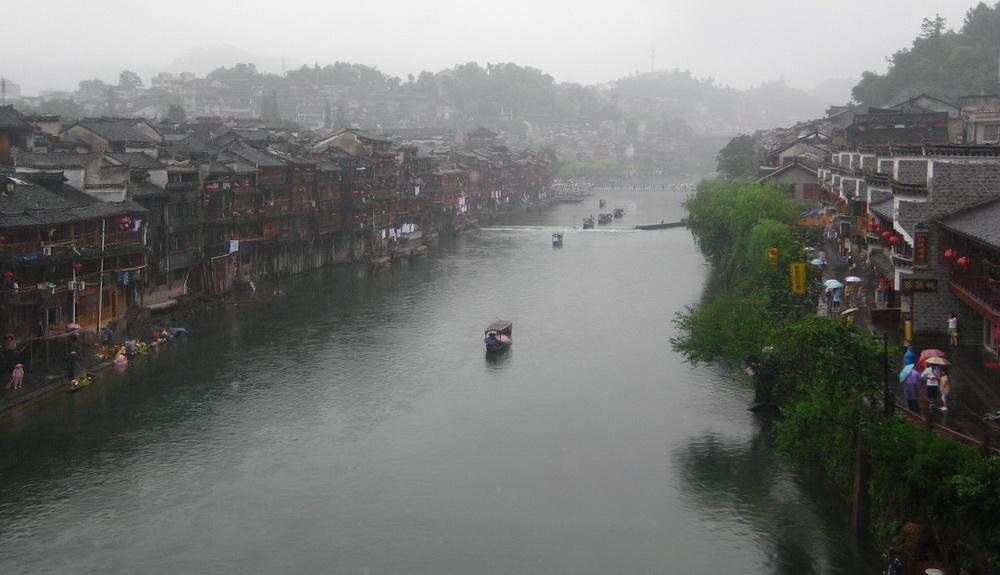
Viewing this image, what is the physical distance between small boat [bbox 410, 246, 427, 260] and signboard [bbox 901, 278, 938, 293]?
115ft

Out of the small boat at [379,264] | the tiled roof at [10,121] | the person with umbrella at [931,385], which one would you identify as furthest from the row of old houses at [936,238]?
the tiled roof at [10,121]

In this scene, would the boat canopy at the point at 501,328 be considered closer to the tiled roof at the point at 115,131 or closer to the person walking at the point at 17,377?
the person walking at the point at 17,377

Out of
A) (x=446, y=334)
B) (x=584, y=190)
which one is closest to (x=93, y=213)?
(x=446, y=334)

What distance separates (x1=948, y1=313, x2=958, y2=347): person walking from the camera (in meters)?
18.0

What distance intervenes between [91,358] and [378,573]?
46.8 ft

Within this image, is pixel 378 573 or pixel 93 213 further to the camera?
pixel 93 213

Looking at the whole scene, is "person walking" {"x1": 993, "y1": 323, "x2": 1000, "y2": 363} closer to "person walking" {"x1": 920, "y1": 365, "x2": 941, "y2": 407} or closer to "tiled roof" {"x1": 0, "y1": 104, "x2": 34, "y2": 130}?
"person walking" {"x1": 920, "y1": 365, "x2": 941, "y2": 407}

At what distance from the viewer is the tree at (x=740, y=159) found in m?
69.8

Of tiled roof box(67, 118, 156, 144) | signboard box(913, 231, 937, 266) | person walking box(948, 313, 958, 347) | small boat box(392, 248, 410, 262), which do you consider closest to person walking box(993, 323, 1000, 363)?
person walking box(948, 313, 958, 347)

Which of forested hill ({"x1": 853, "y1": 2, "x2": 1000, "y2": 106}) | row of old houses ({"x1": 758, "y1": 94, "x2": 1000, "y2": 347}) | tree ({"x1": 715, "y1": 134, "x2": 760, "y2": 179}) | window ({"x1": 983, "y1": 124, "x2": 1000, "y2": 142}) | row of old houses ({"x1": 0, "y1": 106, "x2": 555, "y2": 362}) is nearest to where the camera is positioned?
row of old houses ({"x1": 758, "y1": 94, "x2": 1000, "y2": 347})

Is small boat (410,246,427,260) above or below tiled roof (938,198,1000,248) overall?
below

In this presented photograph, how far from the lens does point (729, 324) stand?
885 inches

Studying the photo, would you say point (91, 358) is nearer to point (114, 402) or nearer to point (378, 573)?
point (114, 402)

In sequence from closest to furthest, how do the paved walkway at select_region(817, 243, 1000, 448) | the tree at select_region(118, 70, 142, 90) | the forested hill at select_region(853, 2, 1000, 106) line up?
the paved walkway at select_region(817, 243, 1000, 448)
the forested hill at select_region(853, 2, 1000, 106)
the tree at select_region(118, 70, 142, 90)
